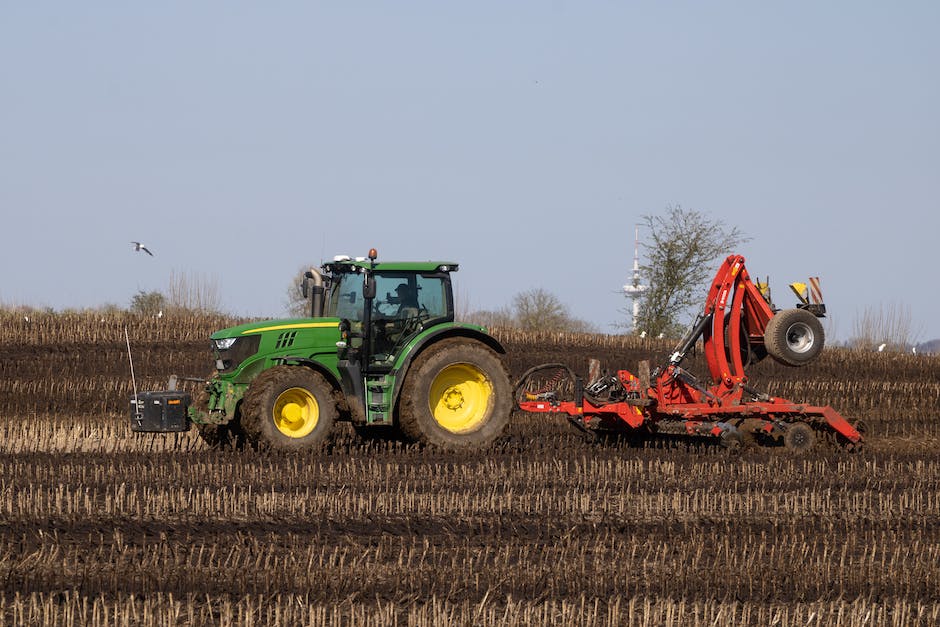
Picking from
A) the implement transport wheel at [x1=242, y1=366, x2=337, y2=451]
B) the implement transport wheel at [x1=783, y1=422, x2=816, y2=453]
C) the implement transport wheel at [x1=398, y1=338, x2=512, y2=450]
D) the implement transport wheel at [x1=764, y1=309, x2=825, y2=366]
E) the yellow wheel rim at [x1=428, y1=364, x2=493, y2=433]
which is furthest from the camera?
the implement transport wheel at [x1=764, y1=309, x2=825, y2=366]

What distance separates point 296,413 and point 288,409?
104 mm

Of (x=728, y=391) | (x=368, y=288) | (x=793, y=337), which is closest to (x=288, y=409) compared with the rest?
(x=368, y=288)

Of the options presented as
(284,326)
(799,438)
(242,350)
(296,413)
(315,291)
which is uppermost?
(315,291)

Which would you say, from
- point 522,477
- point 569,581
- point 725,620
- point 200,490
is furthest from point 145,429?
point 725,620

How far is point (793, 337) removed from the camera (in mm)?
15109

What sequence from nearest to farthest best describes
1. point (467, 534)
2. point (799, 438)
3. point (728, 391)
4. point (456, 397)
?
1. point (467, 534)
2. point (456, 397)
3. point (799, 438)
4. point (728, 391)

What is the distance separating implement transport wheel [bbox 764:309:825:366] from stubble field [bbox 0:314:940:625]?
1.13 meters

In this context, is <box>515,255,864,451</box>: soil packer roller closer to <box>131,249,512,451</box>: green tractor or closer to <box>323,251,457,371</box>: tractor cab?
<box>131,249,512,451</box>: green tractor

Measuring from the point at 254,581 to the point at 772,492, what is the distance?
17.7 ft

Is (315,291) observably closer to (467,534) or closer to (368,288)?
(368,288)

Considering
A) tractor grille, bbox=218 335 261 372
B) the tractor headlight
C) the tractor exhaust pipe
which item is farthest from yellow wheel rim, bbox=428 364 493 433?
the tractor headlight

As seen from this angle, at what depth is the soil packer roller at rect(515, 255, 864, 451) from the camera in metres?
14.5

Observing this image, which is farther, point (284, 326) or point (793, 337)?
point (793, 337)

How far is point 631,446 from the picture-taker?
49.4 feet
